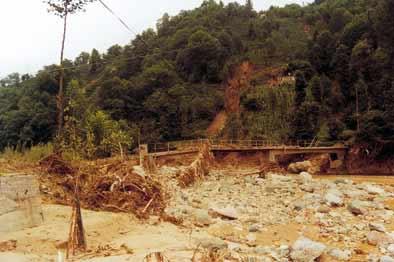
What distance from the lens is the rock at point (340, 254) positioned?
9680mm

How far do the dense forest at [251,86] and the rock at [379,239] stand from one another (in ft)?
59.7

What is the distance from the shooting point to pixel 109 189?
13031 mm

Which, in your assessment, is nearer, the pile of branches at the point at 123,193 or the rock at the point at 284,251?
the rock at the point at 284,251

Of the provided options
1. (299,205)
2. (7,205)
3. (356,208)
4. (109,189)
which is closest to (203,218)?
(109,189)

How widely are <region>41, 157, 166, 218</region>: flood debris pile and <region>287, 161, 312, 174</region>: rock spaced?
871 inches

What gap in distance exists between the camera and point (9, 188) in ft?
33.4

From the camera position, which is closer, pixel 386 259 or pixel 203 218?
pixel 386 259

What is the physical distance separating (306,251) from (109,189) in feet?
20.6

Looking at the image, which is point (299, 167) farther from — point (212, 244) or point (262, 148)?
point (212, 244)

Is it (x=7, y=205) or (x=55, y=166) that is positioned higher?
(x=55, y=166)

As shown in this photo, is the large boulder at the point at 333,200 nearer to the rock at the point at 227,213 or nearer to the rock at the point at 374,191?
the rock at the point at 374,191

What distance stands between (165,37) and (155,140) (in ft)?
101

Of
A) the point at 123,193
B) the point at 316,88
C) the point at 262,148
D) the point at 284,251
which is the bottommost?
the point at 284,251

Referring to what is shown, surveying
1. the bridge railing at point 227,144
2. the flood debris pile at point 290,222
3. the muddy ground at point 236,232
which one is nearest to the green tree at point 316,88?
the bridge railing at point 227,144
